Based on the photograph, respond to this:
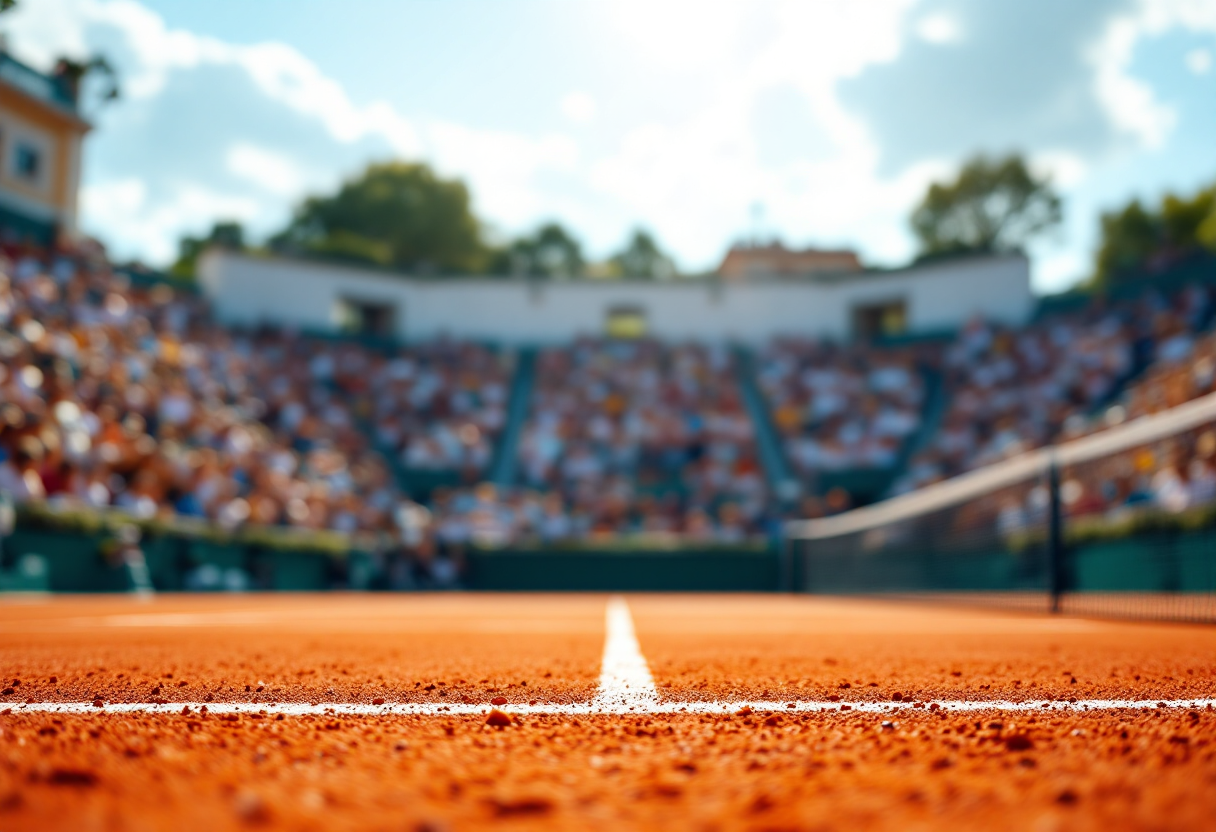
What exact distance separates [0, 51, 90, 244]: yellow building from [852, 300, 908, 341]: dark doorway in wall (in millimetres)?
19693

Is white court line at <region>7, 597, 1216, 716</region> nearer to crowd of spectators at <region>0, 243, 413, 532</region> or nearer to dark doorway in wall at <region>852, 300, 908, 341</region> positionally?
crowd of spectators at <region>0, 243, 413, 532</region>

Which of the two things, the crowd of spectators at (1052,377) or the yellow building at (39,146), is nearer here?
the crowd of spectators at (1052,377)

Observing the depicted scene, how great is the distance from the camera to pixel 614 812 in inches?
52.7

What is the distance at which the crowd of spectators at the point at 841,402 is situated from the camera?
21812mm

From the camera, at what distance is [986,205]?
4491cm

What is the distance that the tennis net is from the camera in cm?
860

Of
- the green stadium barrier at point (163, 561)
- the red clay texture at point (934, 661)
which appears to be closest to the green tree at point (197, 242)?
the green stadium barrier at point (163, 561)

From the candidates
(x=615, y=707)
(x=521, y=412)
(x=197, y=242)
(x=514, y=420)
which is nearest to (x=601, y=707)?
(x=615, y=707)

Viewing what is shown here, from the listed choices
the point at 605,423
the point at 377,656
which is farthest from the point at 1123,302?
the point at 377,656

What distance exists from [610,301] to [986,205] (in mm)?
23302

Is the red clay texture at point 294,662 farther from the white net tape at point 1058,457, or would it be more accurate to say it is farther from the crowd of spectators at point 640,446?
the crowd of spectators at point 640,446

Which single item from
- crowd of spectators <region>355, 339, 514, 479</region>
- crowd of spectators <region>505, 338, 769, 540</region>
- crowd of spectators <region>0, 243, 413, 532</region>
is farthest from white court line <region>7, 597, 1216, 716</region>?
crowd of spectators <region>355, 339, 514, 479</region>

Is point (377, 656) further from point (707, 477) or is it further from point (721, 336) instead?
point (721, 336)

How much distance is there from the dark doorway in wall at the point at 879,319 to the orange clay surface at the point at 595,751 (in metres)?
25.7
